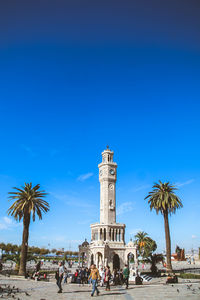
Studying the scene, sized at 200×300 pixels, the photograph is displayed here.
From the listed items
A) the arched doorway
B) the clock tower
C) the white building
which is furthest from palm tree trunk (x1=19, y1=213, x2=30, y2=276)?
the arched doorway

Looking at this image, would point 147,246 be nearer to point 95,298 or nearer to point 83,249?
point 83,249

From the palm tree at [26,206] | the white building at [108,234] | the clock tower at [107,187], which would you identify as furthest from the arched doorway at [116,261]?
the palm tree at [26,206]

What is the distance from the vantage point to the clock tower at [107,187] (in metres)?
57.4

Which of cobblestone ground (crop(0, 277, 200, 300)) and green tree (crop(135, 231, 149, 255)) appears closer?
cobblestone ground (crop(0, 277, 200, 300))

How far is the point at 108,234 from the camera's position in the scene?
54.7m

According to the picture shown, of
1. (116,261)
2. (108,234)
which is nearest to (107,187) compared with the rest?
(108,234)

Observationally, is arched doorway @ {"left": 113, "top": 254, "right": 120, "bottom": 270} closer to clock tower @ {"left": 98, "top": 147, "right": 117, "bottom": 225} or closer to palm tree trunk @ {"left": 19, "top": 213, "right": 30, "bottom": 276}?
clock tower @ {"left": 98, "top": 147, "right": 117, "bottom": 225}

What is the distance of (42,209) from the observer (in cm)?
3753

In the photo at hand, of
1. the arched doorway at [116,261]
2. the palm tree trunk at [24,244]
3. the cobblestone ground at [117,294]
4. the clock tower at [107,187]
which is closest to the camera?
the cobblestone ground at [117,294]

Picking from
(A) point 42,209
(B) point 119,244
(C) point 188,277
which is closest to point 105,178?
(B) point 119,244

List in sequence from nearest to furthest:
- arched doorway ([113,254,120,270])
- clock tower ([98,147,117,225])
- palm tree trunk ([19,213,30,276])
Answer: palm tree trunk ([19,213,30,276]) → arched doorway ([113,254,120,270]) → clock tower ([98,147,117,225])

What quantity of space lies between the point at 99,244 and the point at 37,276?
82.5 ft

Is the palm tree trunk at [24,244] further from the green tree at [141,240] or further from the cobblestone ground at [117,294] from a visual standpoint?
the green tree at [141,240]

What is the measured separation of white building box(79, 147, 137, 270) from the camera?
52.1m
